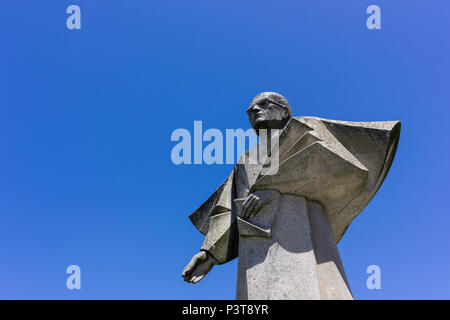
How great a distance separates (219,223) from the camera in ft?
19.2

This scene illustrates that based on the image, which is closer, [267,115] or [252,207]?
[252,207]

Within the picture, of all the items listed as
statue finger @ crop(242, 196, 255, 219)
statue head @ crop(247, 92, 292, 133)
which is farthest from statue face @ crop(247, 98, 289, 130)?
statue finger @ crop(242, 196, 255, 219)

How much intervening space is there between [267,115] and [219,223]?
5.07 ft

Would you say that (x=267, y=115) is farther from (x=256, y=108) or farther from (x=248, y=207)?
(x=248, y=207)

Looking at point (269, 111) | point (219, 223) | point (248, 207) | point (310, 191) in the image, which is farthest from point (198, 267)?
point (269, 111)

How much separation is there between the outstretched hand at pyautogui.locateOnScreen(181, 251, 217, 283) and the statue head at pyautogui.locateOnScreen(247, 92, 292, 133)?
1.81m

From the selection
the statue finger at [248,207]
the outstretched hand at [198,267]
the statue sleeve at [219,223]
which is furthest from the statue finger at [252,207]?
the outstretched hand at [198,267]

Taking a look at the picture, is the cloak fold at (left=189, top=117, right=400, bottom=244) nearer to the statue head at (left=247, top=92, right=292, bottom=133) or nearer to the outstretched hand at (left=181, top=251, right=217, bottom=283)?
the outstretched hand at (left=181, top=251, right=217, bottom=283)

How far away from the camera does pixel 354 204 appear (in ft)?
18.5

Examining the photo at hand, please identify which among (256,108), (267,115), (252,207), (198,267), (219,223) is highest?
(256,108)

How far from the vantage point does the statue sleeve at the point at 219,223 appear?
18.7 ft

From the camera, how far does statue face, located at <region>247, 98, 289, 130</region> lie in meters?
6.09

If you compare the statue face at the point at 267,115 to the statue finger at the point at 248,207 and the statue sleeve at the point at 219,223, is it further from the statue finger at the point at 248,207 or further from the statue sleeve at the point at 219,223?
the statue finger at the point at 248,207

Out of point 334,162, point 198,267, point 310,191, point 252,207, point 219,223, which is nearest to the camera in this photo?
point 334,162
